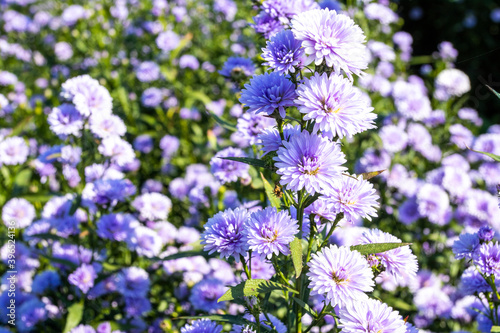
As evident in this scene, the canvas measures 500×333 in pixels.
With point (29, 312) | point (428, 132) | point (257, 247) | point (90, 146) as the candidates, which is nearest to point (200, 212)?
point (90, 146)

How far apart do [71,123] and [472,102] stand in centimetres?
441

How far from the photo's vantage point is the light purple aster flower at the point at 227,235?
1038mm

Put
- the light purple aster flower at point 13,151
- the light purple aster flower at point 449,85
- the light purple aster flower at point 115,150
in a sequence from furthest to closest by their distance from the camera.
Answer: the light purple aster flower at point 449,85 < the light purple aster flower at point 13,151 < the light purple aster flower at point 115,150

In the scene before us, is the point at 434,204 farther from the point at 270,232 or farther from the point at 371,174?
the point at 270,232

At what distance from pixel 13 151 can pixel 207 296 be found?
1.47 meters

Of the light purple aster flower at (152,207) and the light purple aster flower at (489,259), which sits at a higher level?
the light purple aster flower at (152,207)

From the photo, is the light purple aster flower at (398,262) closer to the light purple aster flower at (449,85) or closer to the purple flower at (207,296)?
the purple flower at (207,296)

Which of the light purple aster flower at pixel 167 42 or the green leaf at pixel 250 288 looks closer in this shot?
the green leaf at pixel 250 288

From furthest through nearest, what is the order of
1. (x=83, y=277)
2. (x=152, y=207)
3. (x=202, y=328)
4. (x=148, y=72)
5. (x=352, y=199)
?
(x=148, y=72), (x=152, y=207), (x=83, y=277), (x=202, y=328), (x=352, y=199)

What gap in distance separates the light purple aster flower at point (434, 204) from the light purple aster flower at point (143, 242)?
139 centimetres

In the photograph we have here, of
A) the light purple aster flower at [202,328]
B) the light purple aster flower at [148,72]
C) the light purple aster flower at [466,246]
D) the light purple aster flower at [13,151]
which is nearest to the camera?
the light purple aster flower at [202,328]

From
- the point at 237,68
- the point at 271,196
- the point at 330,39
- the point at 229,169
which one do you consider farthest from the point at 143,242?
the point at 330,39

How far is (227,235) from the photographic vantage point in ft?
3.43

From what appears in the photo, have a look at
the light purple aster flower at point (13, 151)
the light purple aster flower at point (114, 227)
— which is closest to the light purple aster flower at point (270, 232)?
the light purple aster flower at point (114, 227)
